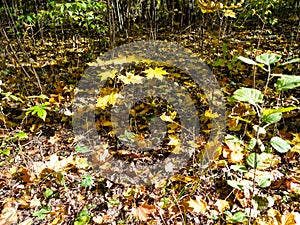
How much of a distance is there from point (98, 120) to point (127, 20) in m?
2.81

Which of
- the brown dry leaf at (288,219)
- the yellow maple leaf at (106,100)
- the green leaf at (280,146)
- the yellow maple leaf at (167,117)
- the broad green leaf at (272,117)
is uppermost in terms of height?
the broad green leaf at (272,117)

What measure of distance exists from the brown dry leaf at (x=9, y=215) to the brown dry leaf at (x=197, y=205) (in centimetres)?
112

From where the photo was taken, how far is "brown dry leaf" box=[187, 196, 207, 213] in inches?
61.3

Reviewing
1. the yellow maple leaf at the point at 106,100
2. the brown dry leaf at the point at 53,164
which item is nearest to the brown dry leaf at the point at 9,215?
the brown dry leaf at the point at 53,164

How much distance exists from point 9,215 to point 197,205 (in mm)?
1211

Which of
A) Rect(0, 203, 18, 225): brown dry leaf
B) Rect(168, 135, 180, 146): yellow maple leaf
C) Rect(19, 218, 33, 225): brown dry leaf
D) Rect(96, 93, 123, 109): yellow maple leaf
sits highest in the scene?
Rect(96, 93, 123, 109): yellow maple leaf

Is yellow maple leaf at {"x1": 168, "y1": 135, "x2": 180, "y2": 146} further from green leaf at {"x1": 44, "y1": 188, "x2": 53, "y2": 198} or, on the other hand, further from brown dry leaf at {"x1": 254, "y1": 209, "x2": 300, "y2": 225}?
green leaf at {"x1": 44, "y1": 188, "x2": 53, "y2": 198}

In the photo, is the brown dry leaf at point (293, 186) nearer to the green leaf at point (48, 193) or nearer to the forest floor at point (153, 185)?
the forest floor at point (153, 185)

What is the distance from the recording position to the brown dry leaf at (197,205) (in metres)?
1.56

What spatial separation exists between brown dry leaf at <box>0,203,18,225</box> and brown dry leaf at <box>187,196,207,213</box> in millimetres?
1115

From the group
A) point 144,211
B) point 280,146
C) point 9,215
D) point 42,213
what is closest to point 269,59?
point 280,146

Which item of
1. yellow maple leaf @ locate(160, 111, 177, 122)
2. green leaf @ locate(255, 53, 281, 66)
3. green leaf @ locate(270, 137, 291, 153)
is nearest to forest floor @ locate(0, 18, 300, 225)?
green leaf @ locate(270, 137, 291, 153)

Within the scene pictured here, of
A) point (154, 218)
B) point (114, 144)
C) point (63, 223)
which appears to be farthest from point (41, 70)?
point (154, 218)

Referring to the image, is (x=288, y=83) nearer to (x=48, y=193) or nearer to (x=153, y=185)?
(x=153, y=185)
